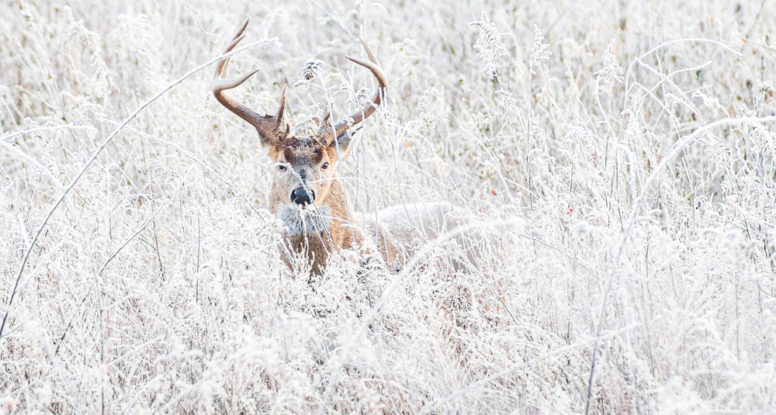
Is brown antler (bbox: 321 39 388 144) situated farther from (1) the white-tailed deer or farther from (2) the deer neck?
(2) the deer neck

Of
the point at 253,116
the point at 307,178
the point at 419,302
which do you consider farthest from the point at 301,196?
the point at 419,302

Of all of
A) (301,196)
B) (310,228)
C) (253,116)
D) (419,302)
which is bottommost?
(310,228)

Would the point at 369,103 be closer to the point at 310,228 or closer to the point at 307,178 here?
the point at 307,178

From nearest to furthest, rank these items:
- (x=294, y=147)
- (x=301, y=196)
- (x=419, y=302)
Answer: (x=419, y=302) → (x=301, y=196) → (x=294, y=147)

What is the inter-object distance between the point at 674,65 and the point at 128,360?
17.5ft

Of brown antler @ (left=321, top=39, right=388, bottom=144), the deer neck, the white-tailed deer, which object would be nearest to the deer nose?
the white-tailed deer

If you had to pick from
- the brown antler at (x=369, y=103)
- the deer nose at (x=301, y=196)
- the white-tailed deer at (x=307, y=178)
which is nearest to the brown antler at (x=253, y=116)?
the white-tailed deer at (x=307, y=178)

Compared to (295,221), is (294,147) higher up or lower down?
higher up

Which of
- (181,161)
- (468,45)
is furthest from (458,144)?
(181,161)

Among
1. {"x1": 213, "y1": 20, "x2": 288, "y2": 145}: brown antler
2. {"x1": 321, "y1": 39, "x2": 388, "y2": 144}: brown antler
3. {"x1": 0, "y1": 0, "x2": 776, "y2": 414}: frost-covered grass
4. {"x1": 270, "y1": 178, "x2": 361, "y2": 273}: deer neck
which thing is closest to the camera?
{"x1": 0, "y1": 0, "x2": 776, "y2": 414}: frost-covered grass

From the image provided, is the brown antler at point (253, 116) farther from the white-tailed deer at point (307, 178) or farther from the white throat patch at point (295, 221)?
the white throat patch at point (295, 221)

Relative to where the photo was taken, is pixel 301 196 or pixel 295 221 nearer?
pixel 301 196

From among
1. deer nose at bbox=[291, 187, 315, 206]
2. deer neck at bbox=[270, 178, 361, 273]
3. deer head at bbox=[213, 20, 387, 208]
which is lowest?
deer neck at bbox=[270, 178, 361, 273]

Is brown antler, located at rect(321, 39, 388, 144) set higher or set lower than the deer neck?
higher
